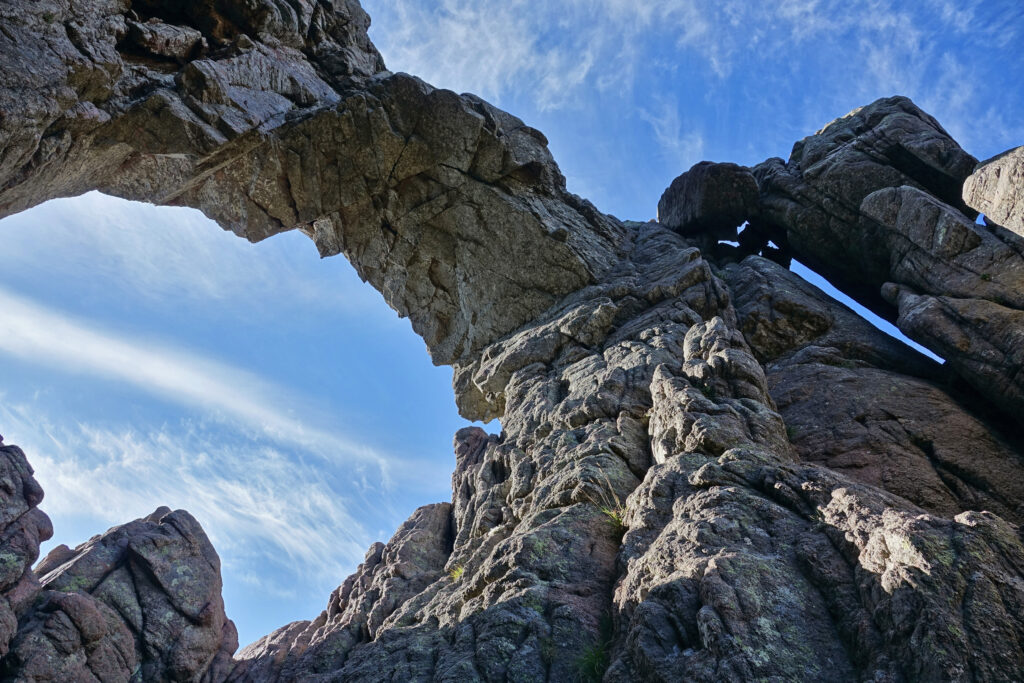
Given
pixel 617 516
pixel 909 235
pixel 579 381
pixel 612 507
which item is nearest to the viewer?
pixel 617 516

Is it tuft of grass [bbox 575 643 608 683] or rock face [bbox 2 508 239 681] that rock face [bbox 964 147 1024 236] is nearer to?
tuft of grass [bbox 575 643 608 683]

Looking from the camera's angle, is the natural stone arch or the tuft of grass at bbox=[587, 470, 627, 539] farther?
the natural stone arch

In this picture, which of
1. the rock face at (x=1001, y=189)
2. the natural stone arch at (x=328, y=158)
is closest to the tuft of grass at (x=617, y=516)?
the rock face at (x=1001, y=189)

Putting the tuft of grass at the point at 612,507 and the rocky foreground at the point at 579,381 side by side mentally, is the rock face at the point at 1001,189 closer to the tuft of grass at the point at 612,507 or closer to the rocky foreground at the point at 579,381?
the rocky foreground at the point at 579,381

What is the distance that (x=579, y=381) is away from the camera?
83.3 feet

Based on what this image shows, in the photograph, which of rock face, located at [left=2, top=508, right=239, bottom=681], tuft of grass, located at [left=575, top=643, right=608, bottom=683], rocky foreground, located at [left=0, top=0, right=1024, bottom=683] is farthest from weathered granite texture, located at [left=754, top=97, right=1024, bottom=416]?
rock face, located at [left=2, top=508, right=239, bottom=681]

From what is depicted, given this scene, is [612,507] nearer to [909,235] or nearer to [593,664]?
[593,664]

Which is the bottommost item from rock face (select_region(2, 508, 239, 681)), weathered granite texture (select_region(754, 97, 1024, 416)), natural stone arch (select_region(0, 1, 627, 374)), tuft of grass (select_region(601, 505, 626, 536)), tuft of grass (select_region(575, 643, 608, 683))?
tuft of grass (select_region(575, 643, 608, 683))

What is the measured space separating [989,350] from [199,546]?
2830 centimetres

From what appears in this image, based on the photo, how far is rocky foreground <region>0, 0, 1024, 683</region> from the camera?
11.4 m

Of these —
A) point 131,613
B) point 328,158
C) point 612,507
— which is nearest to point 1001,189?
point 612,507

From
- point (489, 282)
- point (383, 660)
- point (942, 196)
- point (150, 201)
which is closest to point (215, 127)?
point (150, 201)

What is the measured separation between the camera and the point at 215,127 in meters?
25.7

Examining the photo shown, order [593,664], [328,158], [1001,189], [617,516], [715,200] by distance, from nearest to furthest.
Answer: [593,664], [1001,189], [617,516], [328,158], [715,200]
